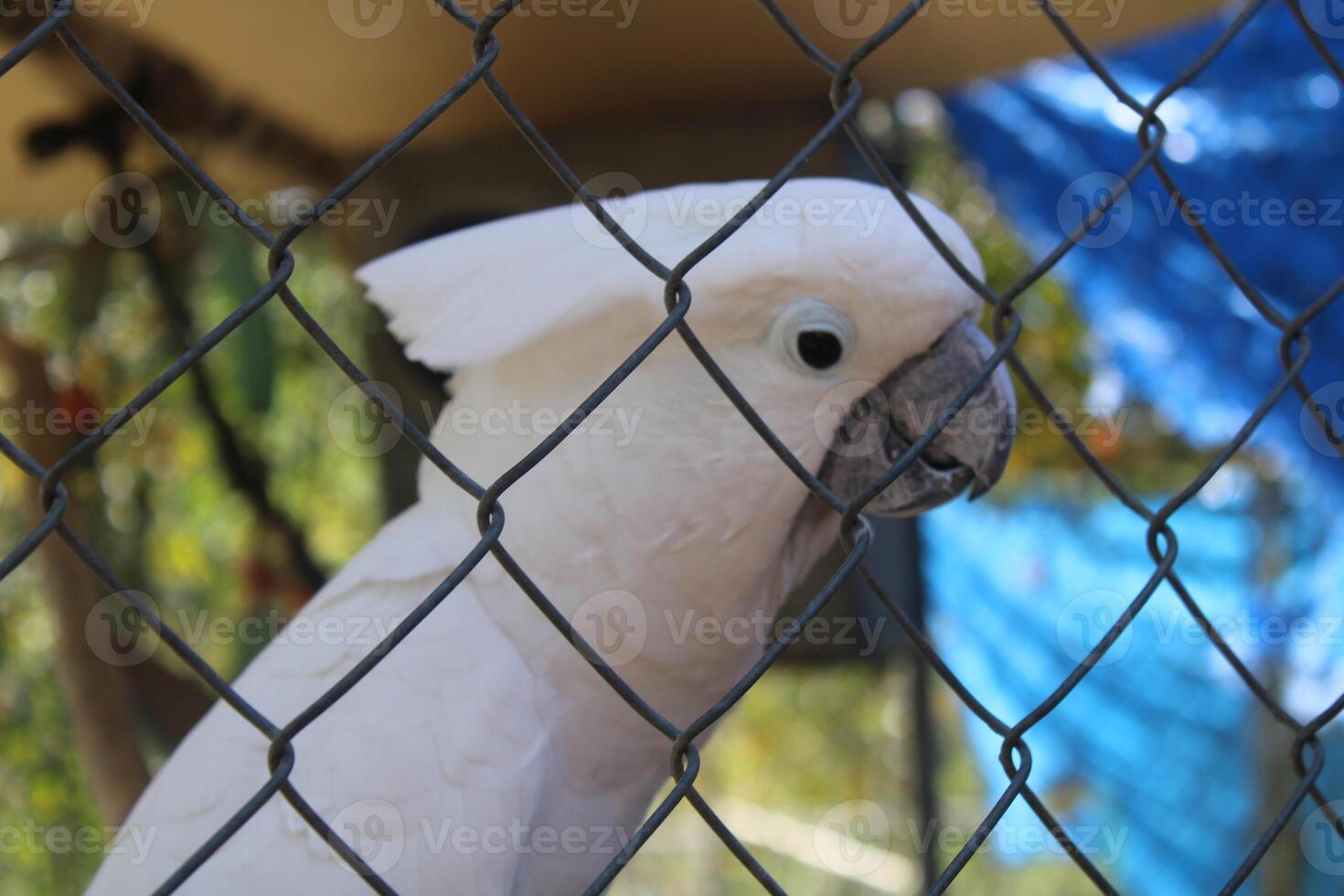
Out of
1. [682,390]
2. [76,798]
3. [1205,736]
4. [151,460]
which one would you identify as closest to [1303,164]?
[1205,736]

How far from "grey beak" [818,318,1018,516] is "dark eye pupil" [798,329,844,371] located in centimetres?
7

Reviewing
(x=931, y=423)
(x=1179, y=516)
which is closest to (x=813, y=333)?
(x=931, y=423)

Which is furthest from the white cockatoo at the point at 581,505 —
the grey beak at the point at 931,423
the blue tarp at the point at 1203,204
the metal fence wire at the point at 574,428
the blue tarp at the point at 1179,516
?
the blue tarp at the point at 1203,204

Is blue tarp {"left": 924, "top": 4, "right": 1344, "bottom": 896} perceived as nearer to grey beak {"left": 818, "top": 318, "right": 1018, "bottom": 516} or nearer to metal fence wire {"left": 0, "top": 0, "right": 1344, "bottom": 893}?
grey beak {"left": 818, "top": 318, "right": 1018, "bottom": 516}

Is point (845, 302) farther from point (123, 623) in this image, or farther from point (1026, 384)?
point (123, 623)

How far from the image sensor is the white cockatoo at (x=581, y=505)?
3.25ft

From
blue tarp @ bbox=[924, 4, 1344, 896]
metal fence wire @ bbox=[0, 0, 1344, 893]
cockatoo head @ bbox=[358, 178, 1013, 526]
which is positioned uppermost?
blue tarp @ bbox=[924, 4, 1344, 896]

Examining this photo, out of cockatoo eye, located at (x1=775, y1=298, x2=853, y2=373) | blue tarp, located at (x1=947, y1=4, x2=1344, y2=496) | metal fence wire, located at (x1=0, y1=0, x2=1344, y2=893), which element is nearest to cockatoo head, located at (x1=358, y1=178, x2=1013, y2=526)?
cockatoo eye, located at (x1=775, y1=298, x2=853, y2=373)

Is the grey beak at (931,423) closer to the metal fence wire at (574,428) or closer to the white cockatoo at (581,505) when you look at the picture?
the white cockatoo at (581,505)

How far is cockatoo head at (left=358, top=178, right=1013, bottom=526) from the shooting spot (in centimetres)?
104

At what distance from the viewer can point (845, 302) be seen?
1065 millimetres

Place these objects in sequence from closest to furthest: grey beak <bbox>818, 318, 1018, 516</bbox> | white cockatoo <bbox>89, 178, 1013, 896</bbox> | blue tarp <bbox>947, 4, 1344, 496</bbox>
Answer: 1. white cockatoo <bbox>89, 178, 1013, 896</bbox>
2. grey beak <bbox>818, 318, 1018, 516</bbox>
3. blue tarp <bbox>947, 4, 1344, 496</bbox>

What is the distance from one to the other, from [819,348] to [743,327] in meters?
0.08

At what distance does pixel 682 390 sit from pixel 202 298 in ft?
6.98
